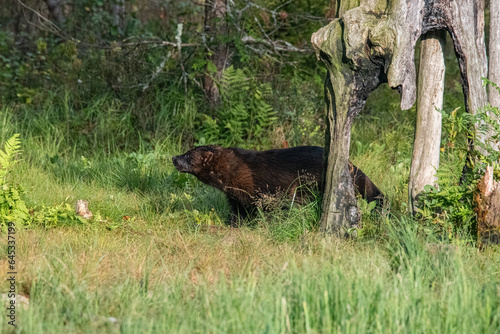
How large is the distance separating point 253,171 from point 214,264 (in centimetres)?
225

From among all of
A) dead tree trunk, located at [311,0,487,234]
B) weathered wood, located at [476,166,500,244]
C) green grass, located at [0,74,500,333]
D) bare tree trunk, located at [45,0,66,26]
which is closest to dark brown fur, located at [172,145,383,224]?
green grass, located at [0,74,500,333]

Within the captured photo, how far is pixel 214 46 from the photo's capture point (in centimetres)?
894

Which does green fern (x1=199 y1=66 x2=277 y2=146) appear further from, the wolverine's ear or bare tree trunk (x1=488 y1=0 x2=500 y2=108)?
bare tree trunk (x1=488 y1=0 x2=500 y2=108)

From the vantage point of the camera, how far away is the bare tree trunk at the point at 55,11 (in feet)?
39.5

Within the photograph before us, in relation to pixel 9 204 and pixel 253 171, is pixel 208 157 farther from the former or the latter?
pixel 9 204

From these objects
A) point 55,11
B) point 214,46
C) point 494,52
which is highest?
point 55,11

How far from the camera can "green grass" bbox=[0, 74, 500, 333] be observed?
10.9 feet

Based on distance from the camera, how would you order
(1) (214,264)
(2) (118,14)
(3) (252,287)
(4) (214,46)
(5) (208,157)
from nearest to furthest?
(3) (252,287), (1) (214,264), (5) (208,157), (4) (214,46), (2) (118,14)

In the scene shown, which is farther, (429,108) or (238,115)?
(238,115)

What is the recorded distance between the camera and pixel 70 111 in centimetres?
937

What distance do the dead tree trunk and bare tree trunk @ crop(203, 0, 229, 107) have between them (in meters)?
3.64

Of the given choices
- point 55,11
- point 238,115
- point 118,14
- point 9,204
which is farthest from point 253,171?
point 55,11

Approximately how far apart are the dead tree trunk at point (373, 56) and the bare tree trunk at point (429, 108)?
0.17 metres

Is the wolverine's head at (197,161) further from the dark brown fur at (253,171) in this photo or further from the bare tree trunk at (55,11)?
the bare tree trunk at (55,11)
